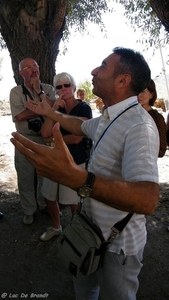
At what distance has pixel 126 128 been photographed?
50.1 inches

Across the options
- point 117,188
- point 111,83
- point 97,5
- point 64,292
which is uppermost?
point 97,5

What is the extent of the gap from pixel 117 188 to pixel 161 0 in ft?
11.3

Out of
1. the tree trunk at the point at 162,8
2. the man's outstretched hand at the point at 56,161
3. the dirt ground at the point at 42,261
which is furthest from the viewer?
the tree trunk at the point at 162,8

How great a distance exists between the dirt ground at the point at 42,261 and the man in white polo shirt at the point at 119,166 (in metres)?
0.86

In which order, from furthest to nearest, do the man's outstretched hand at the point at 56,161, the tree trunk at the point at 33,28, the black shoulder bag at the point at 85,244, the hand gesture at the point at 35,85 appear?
the tree trunk at the point at 33,28 < the hand gesture at the point at 35,85 < the black shoulder bag at the point at 85,244 < the man's outstretched hand at the point at 56,161

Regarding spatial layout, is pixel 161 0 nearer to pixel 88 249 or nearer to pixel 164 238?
pixel 164 238

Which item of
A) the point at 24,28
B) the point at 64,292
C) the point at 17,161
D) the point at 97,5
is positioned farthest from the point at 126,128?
the point at 97,5

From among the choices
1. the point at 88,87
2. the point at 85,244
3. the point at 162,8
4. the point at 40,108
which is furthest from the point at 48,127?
the point at 88,87

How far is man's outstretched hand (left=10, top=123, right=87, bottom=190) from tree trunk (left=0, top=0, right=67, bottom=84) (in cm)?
299

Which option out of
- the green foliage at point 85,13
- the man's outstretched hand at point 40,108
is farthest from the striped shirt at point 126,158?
the green foliage at point 85,13

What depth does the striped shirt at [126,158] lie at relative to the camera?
108 centimetres

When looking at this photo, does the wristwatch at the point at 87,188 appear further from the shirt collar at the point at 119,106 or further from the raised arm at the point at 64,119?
the raised arm at the point at 64,119

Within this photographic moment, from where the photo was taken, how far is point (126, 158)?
1.15 metres

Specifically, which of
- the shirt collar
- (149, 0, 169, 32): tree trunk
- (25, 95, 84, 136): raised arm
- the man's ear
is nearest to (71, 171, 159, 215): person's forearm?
the shirt collar
